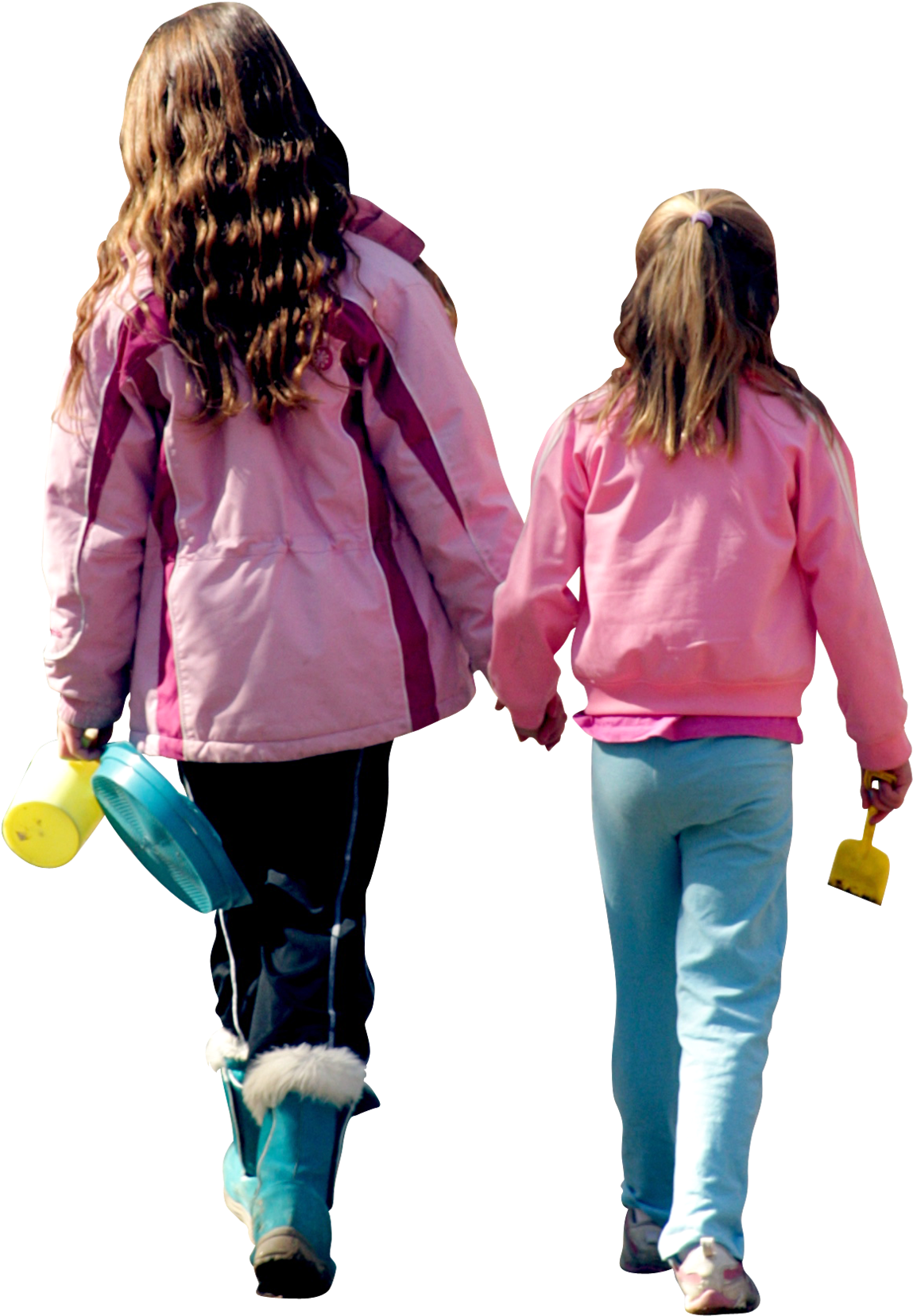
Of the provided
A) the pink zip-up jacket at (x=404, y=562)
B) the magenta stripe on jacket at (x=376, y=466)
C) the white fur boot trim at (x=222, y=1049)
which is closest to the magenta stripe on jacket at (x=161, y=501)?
the pink zip-up jacket at (x=404, y=562)

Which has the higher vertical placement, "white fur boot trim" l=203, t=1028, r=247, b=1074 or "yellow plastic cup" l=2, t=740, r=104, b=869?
"yellow plastic cup" l=2, t=740, r=104, b=869

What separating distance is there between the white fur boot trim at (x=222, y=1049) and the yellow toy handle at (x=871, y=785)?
1344 millimetres

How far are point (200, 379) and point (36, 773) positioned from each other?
973 mm

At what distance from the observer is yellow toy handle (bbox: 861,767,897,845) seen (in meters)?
4.20

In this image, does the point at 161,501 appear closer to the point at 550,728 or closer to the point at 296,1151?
the point at 550,728

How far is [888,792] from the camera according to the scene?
13.8 ft

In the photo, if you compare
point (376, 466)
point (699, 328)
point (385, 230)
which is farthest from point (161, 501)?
point (699, 328)

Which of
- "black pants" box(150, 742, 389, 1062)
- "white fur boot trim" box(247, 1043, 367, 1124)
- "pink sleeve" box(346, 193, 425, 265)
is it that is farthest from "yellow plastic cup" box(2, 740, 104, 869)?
"pink sleeve" box(346, 193, 425, 265)

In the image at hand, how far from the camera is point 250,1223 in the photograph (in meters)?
4.44

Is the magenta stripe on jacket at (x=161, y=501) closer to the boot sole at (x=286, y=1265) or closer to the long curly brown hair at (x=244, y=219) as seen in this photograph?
the long curly brown hair at (x=244, y=219)

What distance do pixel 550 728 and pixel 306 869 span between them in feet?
1.87

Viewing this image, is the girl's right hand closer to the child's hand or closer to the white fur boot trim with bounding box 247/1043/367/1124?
the child's hand

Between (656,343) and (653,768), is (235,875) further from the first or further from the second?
(656,343)

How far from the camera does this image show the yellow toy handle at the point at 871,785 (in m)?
4.20
